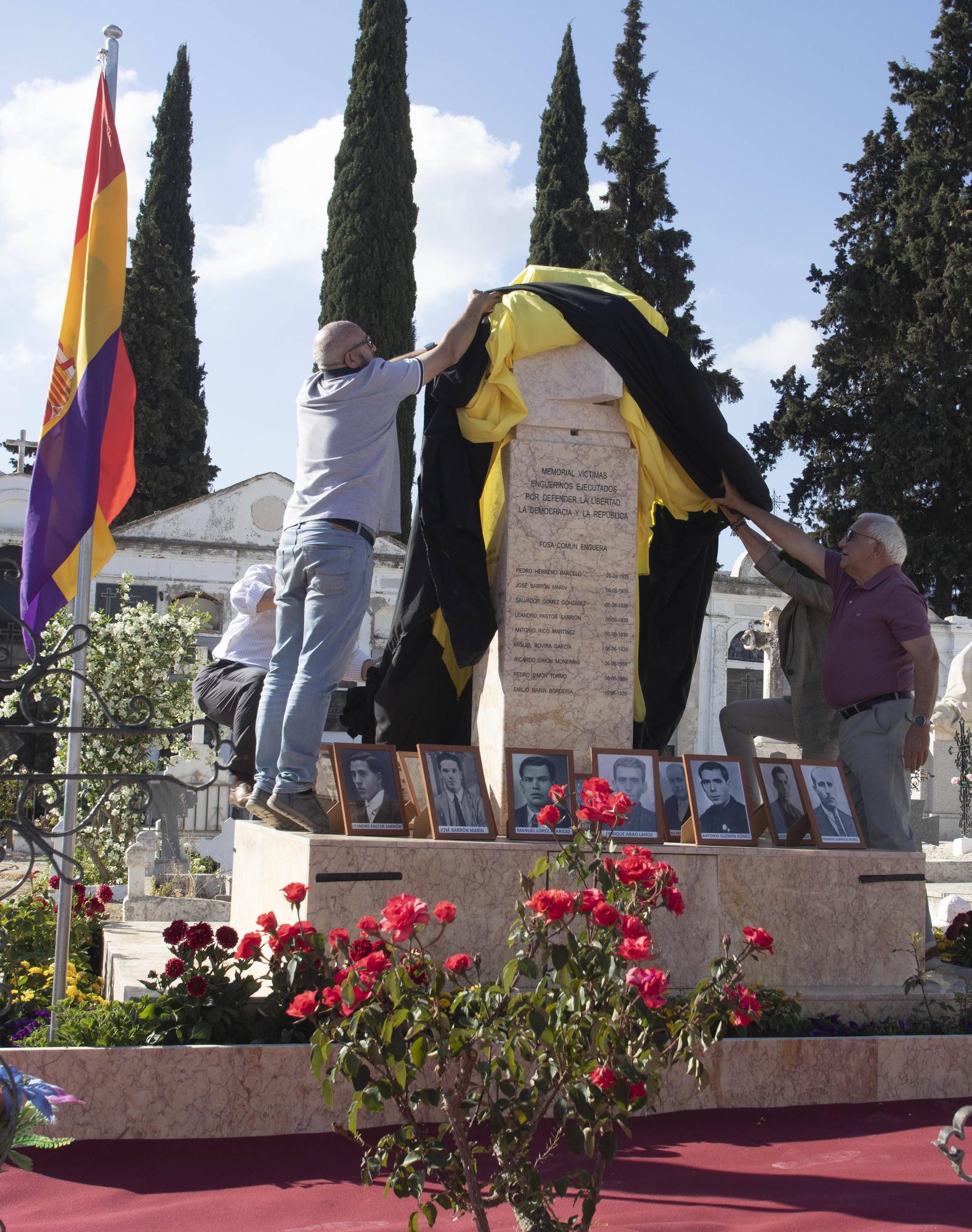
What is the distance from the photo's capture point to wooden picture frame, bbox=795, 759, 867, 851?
4.63 metres

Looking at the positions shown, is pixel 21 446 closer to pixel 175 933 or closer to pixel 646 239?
pixel 646 239

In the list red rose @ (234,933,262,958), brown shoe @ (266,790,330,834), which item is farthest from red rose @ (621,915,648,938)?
brown shoe @ (266,790,330,834)

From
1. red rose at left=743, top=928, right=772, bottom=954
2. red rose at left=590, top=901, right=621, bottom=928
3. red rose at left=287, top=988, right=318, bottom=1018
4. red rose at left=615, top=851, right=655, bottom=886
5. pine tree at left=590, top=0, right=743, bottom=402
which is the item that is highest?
pine tree at left=590, top=0, right=743, bottom=402

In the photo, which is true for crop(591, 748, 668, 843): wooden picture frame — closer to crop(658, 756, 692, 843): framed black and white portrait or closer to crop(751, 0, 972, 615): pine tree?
crop(658, 756, 692, 843): framed black and white portrait

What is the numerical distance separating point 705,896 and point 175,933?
1.78m

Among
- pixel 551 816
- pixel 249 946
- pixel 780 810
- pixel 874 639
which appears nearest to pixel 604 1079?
pixel 551 816

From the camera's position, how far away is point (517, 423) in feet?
16.4

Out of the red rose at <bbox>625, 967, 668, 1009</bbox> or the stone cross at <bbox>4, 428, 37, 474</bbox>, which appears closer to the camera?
the red rose at <bbox>625, 967, 668, 1009</bbox>

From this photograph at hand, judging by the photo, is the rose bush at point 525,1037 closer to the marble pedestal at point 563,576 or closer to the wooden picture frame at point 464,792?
the wooden picture frame at point 464,792

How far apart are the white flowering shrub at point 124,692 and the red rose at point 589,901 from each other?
28.4 feet

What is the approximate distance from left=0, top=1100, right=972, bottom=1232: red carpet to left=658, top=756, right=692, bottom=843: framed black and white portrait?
123 cm

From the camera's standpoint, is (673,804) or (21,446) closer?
(673,804)

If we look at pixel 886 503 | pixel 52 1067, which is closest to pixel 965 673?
pixel 886 503

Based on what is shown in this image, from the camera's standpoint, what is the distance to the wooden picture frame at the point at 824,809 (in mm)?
4629
